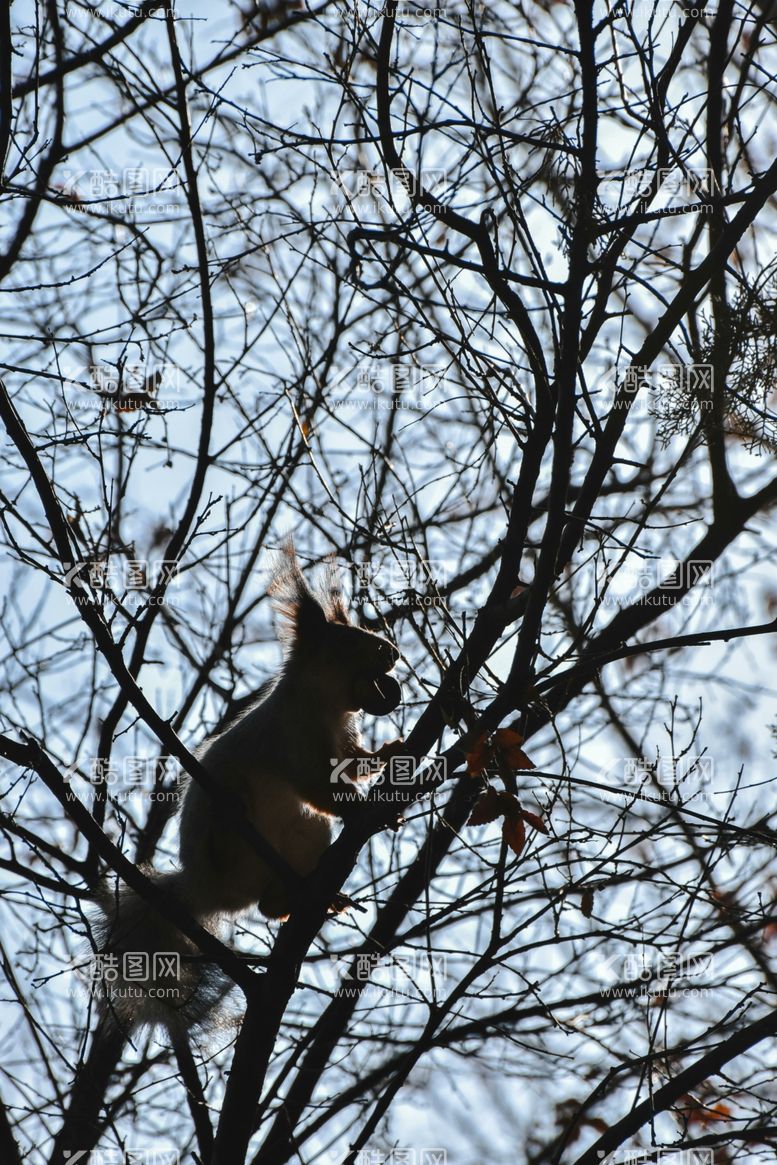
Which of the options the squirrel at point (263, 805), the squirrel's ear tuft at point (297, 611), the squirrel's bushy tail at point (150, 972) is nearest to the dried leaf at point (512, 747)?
the squirrel at point (263, 805)

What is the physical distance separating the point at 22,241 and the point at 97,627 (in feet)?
9.25

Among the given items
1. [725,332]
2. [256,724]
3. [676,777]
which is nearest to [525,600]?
[676,777]

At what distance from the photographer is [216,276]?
5.80m

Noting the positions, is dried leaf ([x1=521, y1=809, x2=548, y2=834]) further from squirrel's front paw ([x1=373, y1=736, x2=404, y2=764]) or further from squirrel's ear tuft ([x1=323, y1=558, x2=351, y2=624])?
squirrel's ear tuft ([x1=323, y1=558, x2=351, y2=624])

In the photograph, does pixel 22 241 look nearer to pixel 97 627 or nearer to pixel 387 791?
pixel 97 627

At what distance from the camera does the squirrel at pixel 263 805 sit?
17.8ft

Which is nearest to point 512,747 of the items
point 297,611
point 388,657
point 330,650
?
point 388,657

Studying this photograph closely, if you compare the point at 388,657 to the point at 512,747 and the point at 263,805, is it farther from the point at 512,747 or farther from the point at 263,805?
the point at 512,747

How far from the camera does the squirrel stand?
5426mm

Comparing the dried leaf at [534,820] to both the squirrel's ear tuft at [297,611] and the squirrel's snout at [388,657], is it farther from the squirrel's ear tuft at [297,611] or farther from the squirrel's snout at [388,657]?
the squirrel's ear tuft at [297,611]

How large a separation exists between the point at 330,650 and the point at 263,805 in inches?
40.2

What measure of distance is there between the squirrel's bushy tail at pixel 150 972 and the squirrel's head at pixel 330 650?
4.36ft

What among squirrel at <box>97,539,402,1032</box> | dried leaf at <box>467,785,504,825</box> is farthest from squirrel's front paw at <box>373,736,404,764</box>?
squirrel at <box>97,539,402,1032</box>

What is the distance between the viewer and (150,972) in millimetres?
5410
